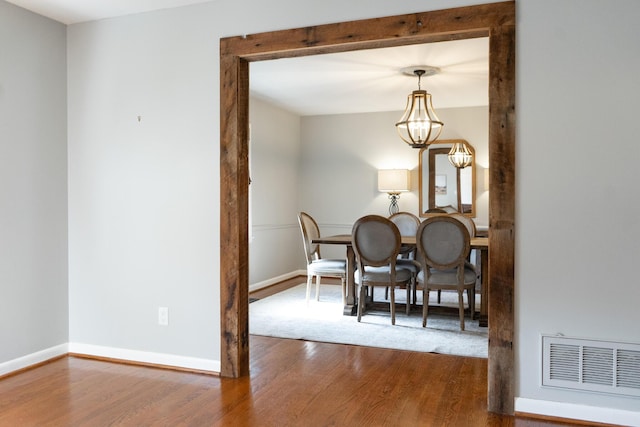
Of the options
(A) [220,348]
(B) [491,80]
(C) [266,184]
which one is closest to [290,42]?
(B) [491,80]

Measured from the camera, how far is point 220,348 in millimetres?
3156

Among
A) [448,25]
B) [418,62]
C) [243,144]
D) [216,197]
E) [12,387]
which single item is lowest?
[12,387]

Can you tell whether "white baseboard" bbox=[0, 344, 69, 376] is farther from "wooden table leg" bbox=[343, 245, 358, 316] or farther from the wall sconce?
the wall sconce

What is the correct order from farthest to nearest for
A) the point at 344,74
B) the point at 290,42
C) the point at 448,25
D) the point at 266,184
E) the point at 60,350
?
the point at 266,184
the point at 344,74
the point at 60,350
the point at 290,42
the point at 448,25

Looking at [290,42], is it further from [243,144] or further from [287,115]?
[287,115]

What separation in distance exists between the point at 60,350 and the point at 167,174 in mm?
1471

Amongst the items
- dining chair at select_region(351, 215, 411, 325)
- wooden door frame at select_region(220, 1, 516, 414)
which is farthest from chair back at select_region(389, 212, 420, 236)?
wooden door frame at select_region(220, 1, 516, 414)

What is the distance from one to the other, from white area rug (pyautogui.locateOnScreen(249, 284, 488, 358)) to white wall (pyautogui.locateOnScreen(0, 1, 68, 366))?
1609 mm

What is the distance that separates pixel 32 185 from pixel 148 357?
1358 mm

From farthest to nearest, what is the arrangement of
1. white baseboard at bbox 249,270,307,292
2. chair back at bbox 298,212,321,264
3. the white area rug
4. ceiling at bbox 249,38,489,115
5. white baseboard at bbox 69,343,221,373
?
white baseboard at bbox 249,270,307,292 → chair back at bbox 298,212,321,264 → ceiling at bbox 249,38,489,115 → the white area rug → white baseboard at bbox 69,343,221,373

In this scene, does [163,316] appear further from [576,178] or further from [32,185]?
[576,178]

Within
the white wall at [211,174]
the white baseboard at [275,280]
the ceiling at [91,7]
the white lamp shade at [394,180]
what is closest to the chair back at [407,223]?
the white lamp shade at [394,180]

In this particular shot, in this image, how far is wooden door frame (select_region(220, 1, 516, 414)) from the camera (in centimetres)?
256

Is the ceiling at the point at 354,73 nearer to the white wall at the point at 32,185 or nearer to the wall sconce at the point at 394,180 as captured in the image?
the white wall at the point at 32,185
